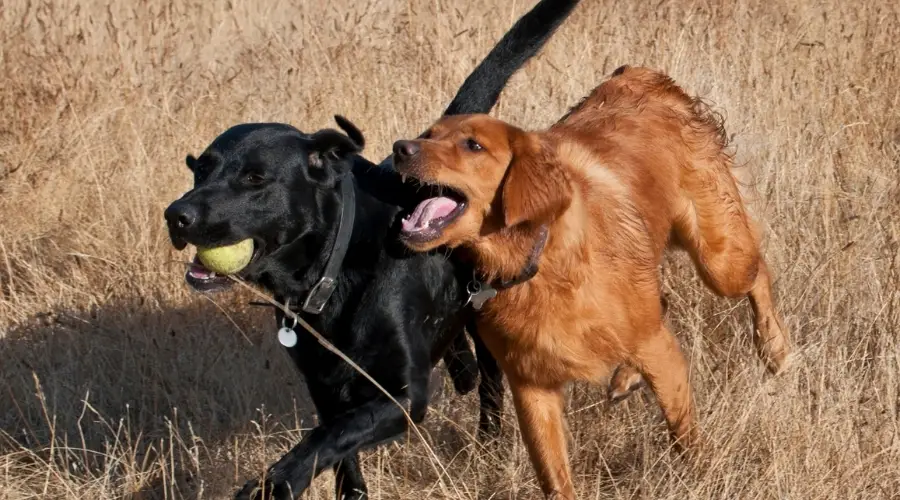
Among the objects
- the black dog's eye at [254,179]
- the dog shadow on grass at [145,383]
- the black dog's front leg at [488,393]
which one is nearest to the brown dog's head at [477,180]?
the black dog's eye at [254,179]

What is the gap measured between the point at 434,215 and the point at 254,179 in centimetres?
55

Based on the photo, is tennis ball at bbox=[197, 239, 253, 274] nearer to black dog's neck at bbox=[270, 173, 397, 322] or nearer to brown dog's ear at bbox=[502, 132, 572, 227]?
black dog's neck at bbox=[270, 173, 397, 322]

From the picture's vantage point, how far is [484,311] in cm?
372

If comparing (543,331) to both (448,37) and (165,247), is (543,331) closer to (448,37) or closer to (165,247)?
(165,247)

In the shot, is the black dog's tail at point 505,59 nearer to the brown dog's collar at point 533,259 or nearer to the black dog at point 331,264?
the black dog at point 331,264

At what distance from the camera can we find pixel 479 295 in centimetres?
365

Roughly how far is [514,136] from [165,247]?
2.59 metres

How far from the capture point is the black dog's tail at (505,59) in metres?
4.39

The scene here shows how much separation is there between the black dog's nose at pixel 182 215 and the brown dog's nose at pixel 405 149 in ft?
1.98

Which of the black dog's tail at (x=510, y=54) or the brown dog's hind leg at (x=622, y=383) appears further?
the black dog's tail at (x=510, y=54)

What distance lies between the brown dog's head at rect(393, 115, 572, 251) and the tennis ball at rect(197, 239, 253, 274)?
486mm

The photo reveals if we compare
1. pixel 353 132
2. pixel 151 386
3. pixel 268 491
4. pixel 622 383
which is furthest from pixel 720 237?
pixel 151 386

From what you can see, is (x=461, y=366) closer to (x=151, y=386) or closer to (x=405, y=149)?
(x=151, y=386)

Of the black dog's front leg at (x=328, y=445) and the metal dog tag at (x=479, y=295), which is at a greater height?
the metal dog tag at (x=479, y=295)
